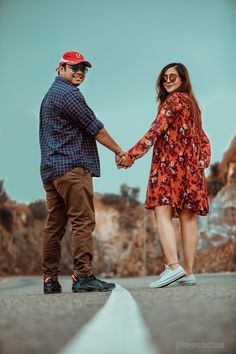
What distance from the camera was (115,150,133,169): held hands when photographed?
4.69 meters

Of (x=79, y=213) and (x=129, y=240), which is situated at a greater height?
(x=79, y=213)

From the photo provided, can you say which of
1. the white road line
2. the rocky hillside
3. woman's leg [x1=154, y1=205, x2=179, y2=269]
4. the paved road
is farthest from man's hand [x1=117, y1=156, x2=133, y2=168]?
the rocky hillside

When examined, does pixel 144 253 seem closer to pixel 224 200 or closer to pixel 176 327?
pixel 224 200

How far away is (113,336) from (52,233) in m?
2.90

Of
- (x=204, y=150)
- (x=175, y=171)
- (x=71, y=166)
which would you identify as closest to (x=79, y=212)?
(x=71, y=166)

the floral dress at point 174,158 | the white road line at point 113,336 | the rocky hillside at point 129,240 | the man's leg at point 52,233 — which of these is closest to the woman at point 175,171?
the floral dress at point 174,158

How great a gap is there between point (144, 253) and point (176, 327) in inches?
1407

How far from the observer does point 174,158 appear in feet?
14.8

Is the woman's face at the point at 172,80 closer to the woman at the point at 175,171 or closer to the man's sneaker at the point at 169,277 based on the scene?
the woman at the point at 175,171

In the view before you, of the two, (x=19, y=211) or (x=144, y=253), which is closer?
(x=19, y=211)

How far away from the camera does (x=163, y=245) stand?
4402mm

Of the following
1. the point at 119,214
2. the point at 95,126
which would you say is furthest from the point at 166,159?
the point at 119,214

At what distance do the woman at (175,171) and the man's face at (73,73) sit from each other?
67 centimetres

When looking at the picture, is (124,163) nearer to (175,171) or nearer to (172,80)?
(175,171)
